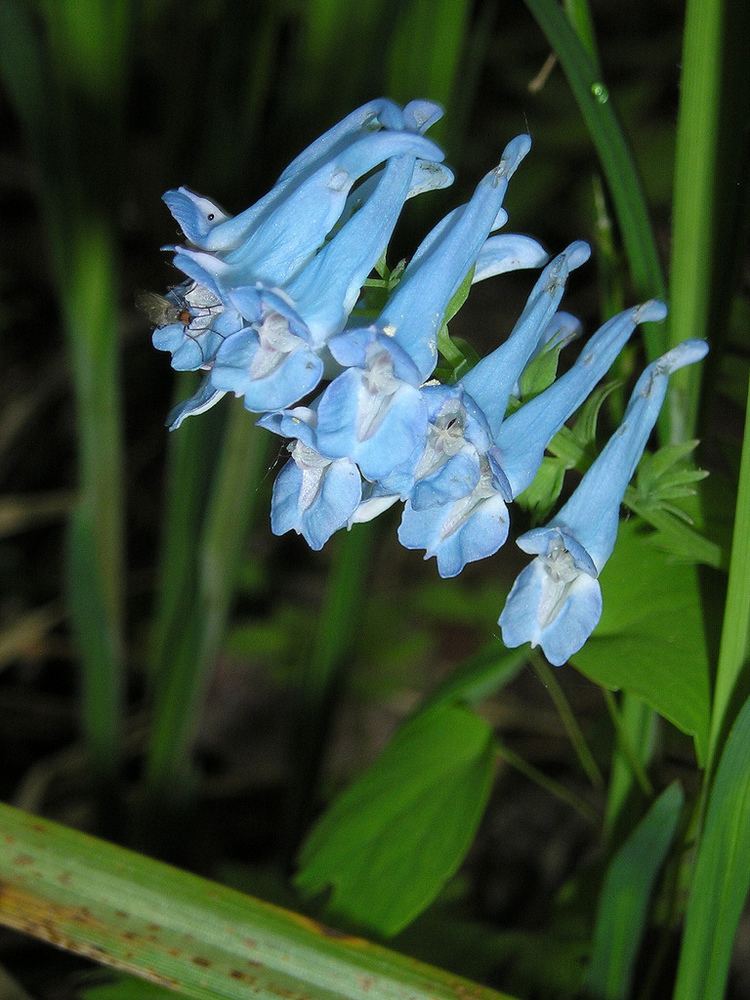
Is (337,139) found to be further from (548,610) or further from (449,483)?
(548,610)

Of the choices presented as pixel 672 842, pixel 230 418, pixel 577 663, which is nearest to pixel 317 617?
pixel 230 418

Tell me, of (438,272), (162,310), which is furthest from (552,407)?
(162,310)

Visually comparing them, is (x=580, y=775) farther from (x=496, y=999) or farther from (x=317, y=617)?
(x=496, y=999)

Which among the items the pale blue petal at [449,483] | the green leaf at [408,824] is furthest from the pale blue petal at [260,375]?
the green leaf at [408,824]

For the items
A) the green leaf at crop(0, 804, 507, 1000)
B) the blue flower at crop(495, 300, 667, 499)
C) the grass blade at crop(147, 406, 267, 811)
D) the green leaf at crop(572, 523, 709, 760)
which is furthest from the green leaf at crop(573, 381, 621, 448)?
the grass blade at crop(147, 406, 267, 811)

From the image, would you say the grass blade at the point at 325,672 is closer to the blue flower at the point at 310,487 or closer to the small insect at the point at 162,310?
the small insect at the point at 162,310
